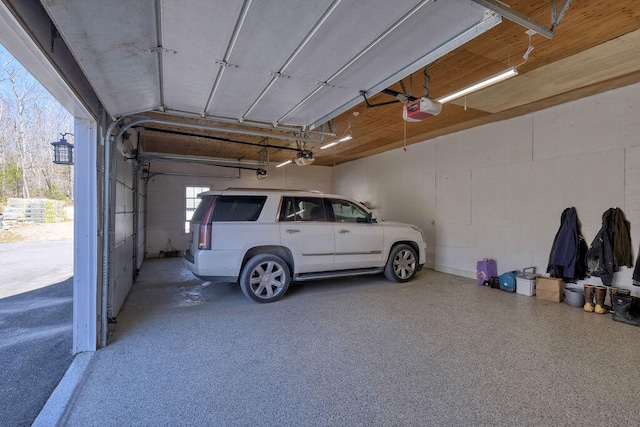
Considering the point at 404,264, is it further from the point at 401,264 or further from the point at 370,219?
the point at 370,219

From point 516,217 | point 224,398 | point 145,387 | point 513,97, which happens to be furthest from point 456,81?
point 145,387

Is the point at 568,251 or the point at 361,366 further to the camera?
the point at 568,251

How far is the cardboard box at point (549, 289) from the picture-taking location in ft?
15.1

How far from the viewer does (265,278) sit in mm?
4539

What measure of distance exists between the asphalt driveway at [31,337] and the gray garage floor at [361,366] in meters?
0.30

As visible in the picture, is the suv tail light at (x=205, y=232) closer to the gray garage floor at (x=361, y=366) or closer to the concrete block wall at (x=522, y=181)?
the gray garage floor at (x=361, y=366)

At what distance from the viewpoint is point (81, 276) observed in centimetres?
285

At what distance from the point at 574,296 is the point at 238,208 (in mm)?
5314

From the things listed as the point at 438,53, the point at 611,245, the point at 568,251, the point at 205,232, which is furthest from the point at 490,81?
the point at 205,232

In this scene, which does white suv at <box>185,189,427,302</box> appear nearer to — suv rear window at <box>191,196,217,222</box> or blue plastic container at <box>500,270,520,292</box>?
suv rear window at <box>191,196,217,222</box>

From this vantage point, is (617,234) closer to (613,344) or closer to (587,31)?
(613,344)

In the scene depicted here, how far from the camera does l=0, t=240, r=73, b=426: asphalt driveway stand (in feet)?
7.03

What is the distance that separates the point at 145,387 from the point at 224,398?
0.68m

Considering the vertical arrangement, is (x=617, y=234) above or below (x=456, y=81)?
below
